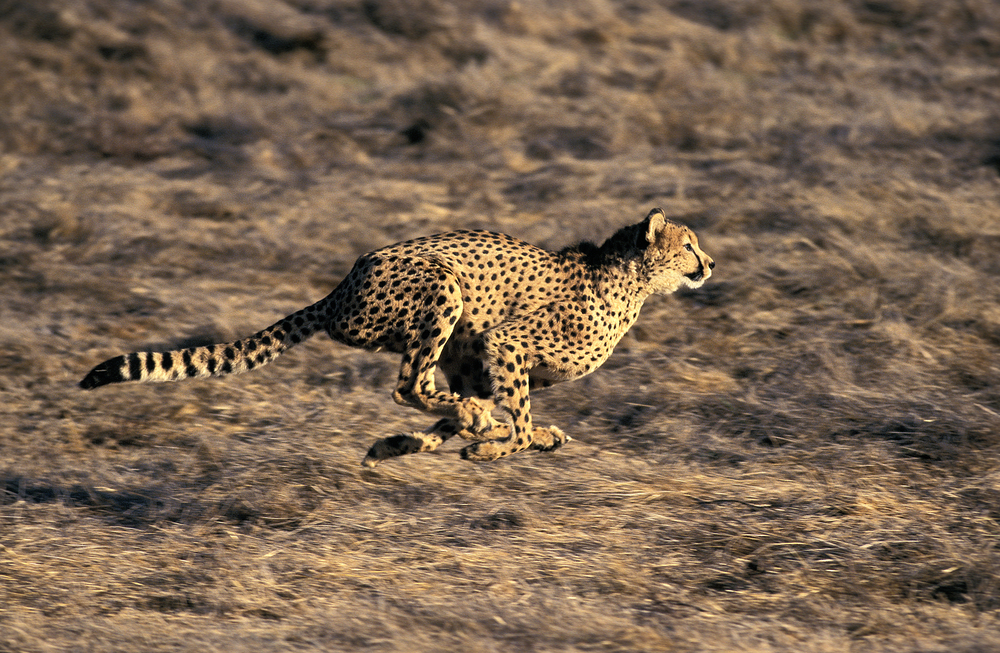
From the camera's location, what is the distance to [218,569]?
4.73m

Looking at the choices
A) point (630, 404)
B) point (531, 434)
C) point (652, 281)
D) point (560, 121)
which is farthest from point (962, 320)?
point (560, 121)

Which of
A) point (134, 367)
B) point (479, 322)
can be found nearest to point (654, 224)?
point (479, 322)

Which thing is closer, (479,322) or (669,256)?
(479,322)

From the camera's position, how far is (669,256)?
219 inches

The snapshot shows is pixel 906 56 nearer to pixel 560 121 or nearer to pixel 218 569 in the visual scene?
pixel 560 121

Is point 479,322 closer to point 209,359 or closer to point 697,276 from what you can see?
point 697,276

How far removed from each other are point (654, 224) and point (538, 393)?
173cm

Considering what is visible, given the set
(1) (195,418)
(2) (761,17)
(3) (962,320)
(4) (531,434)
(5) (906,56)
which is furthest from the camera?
(2) (761,17)

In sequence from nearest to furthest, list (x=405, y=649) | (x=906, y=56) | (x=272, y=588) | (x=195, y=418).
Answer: (x=405, y=649) → (x=272, y=588) → (x=195, y=418) → (x=906, y=56)

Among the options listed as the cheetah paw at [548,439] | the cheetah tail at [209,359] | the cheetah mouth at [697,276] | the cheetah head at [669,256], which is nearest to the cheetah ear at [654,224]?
the cheetah head at [669,256]

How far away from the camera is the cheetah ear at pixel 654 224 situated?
5508mm

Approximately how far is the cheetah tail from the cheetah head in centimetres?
157

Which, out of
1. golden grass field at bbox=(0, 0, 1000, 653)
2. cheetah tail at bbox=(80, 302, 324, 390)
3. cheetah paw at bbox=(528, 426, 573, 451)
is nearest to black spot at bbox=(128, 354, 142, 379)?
cheetah tail at bbox=(80, 302, 324, 390)

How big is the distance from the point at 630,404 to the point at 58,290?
397 centimetres
